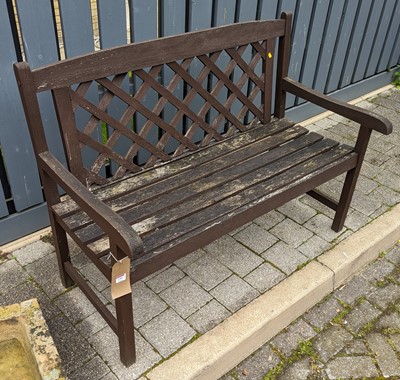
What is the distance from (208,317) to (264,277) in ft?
1.53

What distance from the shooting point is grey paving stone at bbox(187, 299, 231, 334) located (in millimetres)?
2523

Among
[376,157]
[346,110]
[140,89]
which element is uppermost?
[140,89]

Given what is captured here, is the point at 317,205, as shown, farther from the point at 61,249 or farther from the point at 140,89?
the point at 61,249

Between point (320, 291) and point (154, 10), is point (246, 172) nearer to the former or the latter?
point (320, 291)

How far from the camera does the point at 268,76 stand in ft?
10.2

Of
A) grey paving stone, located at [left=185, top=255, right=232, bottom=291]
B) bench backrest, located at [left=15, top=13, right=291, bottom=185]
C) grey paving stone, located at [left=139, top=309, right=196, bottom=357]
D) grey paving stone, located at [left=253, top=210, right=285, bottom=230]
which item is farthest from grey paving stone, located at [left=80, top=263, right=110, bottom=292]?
grey paving stone, located at [left=253, top=210, right=285, bottom=230]

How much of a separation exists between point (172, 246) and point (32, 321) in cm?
72

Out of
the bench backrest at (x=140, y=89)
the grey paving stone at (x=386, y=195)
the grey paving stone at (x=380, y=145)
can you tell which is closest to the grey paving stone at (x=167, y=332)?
the bench backrest at (x=140, y=89)

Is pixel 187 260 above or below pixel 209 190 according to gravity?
below

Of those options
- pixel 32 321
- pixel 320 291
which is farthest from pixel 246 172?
pixel 32 321

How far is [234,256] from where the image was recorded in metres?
3.00

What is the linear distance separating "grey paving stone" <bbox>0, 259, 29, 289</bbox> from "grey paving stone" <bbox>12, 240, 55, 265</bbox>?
5cm

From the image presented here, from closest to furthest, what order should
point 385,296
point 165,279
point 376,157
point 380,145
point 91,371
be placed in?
1. point 91,371
2. point 165,279
3. point 385,296
4. point 376,157
5. point 380,145

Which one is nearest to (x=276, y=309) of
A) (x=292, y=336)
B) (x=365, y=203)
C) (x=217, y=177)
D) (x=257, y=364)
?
(x=292, y=336)
